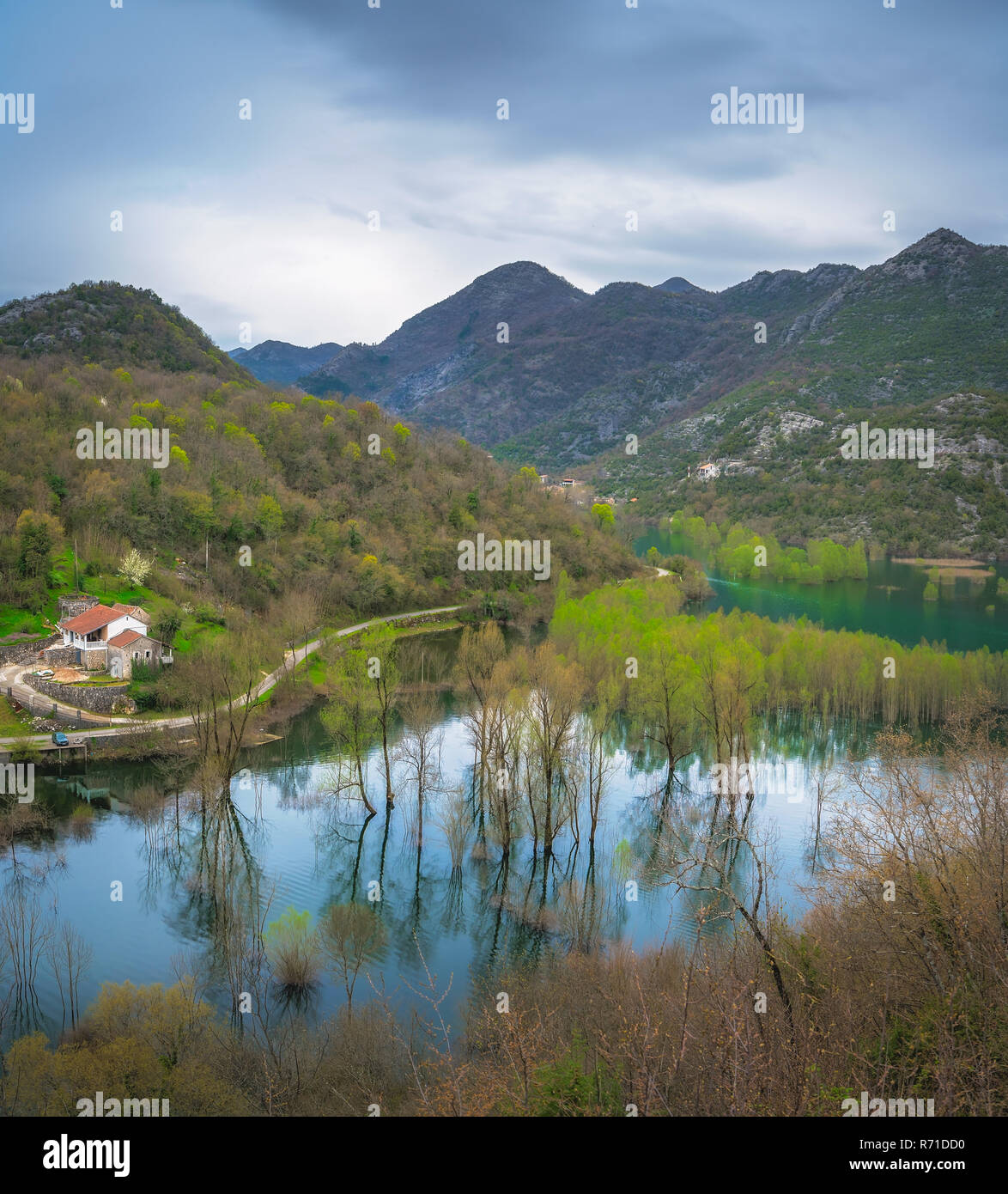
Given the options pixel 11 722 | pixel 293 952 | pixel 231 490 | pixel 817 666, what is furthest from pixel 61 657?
pixel 817 666

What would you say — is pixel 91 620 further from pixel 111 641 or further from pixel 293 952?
pixel 293 952

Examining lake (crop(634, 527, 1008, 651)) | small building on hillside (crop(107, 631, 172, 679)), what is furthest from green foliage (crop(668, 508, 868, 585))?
small building on hillside (crop(107, 631, 172, 679))

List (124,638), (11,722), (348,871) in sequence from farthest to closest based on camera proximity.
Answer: (124,638)
(11,722)
(348,871)

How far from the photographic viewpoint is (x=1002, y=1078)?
984 cm

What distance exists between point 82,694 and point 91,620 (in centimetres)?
470

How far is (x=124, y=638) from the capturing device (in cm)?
3994

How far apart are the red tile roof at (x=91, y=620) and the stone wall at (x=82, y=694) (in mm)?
3262

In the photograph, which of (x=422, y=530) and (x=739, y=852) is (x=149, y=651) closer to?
(x=739, y=852)

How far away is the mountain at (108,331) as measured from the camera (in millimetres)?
85625

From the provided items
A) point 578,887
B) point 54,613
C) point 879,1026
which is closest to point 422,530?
point 54,613

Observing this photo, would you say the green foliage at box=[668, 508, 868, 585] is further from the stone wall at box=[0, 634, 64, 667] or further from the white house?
the stone wall at box=[0, 634, 64, 667]

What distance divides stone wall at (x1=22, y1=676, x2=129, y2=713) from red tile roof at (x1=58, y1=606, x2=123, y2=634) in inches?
128

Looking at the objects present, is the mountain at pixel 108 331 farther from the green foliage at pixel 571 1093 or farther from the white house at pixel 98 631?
the green foliage at pixel 571 1093
